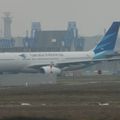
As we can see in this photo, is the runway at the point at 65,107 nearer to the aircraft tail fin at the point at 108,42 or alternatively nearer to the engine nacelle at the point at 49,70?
the engine nacelle at the point at 49,70

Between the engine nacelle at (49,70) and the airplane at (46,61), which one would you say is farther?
the airplane at (46,61)

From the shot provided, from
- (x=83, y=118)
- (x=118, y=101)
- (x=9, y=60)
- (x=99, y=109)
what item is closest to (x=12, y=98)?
(x=118, y=101)

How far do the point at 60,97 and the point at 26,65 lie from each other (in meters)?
60.9

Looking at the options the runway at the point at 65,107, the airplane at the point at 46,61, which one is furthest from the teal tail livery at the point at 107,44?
the runway at the point at 65,107

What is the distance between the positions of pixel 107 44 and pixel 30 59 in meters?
17.7

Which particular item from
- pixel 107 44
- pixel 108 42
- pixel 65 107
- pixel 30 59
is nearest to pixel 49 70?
pixel 30 59

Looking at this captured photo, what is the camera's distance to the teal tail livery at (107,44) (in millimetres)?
120131

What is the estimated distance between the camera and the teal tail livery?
120131mm

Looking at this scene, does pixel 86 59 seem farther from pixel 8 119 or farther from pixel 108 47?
pixel 8 119

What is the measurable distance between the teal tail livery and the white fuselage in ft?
12.5

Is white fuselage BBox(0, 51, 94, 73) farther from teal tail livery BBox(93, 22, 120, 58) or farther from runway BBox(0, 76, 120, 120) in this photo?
runway BBox(0, 76, 120, 120)

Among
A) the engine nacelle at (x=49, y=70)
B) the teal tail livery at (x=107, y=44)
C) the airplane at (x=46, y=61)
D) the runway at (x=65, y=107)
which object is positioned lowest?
the runway at (x=65, y=107)

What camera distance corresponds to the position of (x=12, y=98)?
51.2 metres

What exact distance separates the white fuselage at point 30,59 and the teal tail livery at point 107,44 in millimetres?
3807
